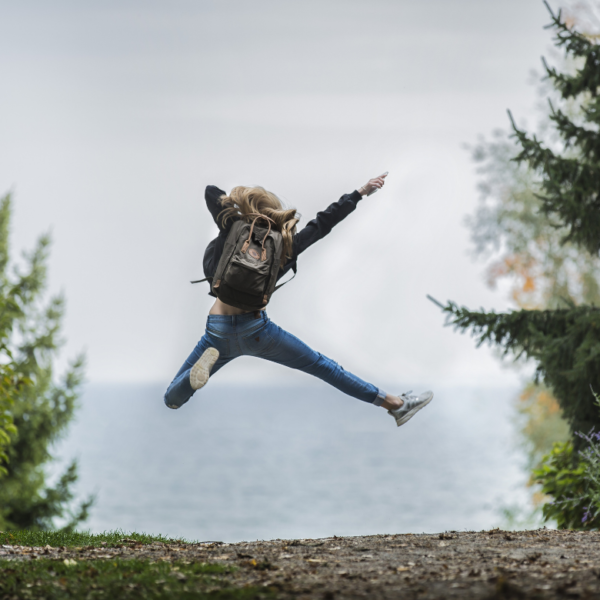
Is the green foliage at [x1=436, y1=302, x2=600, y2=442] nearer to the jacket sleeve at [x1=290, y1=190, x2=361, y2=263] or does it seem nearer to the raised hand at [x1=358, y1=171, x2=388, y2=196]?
the raised hand at [x1=358, y1=171, x2=388, y2=196]

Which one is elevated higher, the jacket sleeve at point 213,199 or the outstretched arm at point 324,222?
the jacket sleeve at point 213,199

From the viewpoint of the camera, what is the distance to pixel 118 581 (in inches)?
142

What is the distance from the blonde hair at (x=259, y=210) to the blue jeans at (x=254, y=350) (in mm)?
526

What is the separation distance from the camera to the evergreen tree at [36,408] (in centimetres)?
1332

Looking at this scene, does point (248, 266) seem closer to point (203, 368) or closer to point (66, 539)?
point (203, 368)

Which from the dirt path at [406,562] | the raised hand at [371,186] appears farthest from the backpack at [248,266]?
the dirt path at [406,562]

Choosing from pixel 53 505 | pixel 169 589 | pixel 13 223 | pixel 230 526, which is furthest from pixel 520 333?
pixel 230 526

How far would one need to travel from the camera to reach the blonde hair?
482 cm

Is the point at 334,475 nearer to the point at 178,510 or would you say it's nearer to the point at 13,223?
the point at 178,510

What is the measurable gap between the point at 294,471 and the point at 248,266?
61967mm

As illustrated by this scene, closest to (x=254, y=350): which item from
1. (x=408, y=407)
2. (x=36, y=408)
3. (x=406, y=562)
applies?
(x=408, y=407)

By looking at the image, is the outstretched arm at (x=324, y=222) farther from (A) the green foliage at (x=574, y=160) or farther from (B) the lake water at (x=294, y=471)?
(B) the lake water at (x=294, y=471)

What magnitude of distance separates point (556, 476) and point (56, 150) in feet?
195

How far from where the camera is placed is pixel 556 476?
23.7 feet
